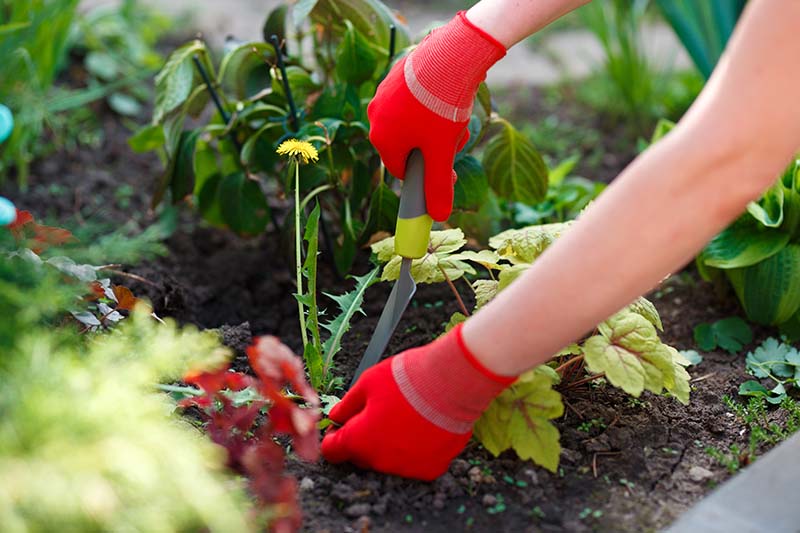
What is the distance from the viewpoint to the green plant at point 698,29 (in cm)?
225

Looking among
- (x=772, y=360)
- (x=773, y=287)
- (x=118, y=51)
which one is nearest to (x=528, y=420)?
(x=772, y=360)

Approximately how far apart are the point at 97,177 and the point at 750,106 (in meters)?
2.01

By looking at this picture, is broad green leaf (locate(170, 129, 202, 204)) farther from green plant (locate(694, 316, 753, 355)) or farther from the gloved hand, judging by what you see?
green plant (locate(694, 316, 753, 355))

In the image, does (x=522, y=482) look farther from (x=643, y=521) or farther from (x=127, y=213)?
(x=127, y=213)

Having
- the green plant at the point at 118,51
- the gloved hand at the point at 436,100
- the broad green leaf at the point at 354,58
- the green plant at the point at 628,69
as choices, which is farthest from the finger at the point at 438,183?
the green plant at the point at 118,51

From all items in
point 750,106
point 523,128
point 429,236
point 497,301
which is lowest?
point 523,128

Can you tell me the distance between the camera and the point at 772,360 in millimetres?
1639

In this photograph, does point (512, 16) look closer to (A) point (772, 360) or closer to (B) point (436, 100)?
(B) point (436, 100)

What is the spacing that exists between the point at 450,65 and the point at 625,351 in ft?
1.77

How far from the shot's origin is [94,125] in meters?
2.83

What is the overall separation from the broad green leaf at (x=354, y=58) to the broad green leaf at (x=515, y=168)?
333 millimetres

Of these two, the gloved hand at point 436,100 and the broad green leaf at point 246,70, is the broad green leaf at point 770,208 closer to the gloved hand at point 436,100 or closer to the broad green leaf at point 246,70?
the gloved hand at point 436,100

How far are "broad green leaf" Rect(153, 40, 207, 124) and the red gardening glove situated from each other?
34.4 inches

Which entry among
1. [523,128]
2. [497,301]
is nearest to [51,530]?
[497,301]
